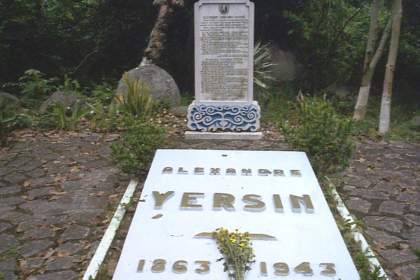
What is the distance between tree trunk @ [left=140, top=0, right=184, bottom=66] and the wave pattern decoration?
145 inches

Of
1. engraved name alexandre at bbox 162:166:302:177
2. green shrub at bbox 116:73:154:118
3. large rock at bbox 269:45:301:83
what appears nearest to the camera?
engraved name alexandre at bbox 162:166:302:177

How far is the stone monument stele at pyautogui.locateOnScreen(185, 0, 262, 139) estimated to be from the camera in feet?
21.9

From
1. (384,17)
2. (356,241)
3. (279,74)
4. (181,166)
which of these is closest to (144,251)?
(181,166)

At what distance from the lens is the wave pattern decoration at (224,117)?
677 cm

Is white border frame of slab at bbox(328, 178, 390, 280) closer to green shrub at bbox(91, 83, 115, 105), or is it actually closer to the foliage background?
green shrub at bbox(91, 83, 115, 105)

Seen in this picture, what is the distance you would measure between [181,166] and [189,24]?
292 inches

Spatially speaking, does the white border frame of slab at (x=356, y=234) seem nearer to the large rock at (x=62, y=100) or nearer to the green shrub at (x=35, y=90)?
the large rock at (x=62, y=100)

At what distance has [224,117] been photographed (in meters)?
6.77

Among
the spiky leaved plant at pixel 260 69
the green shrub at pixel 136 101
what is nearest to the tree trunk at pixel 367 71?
the spiky leaved plant at pixel 260 69

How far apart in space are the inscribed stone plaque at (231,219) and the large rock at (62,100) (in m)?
3.94

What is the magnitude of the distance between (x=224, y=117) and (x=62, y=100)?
120 inches

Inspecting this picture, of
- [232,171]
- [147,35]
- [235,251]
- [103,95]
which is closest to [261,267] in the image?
[235,251]

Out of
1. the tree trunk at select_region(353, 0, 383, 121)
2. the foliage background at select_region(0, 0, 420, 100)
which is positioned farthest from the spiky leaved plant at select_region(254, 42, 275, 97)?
the tree trunk at select_region(353, 0, 383, 121)

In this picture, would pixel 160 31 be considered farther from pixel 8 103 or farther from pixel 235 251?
pixel 235 251
